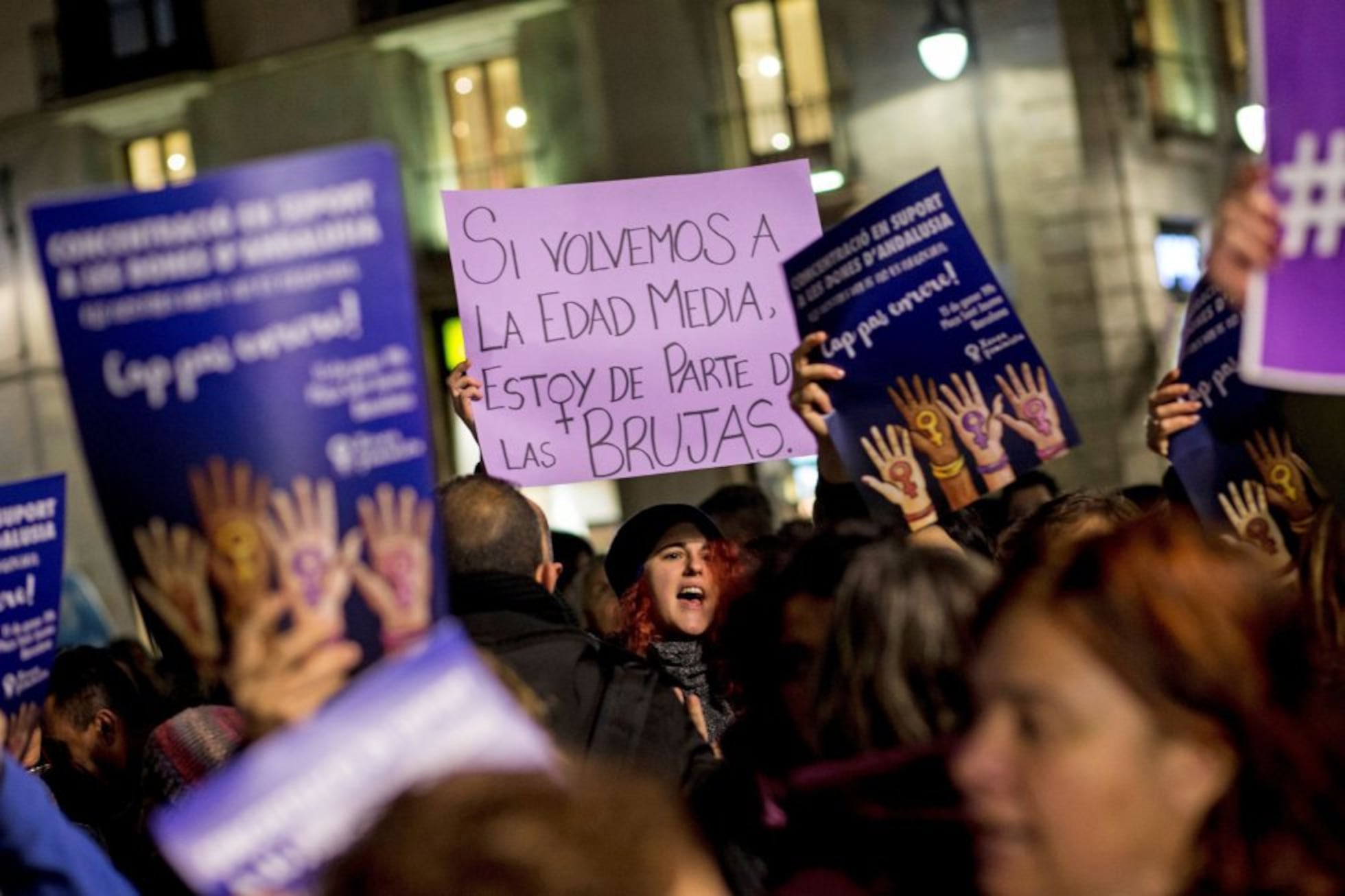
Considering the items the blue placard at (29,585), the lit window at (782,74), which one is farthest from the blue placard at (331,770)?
the lit window at (782,74)

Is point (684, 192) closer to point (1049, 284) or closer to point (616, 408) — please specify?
point (616, 408)

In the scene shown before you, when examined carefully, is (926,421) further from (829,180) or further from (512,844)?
(829,180)

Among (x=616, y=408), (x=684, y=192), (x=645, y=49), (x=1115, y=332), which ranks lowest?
(x=1115, y=332)

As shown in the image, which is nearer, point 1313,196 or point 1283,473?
point 1313,196

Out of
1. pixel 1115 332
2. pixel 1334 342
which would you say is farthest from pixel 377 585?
pixel 1115 332

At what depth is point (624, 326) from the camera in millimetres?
5207

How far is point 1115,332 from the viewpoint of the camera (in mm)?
17688

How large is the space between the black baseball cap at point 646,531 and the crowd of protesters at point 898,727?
5.34 feet

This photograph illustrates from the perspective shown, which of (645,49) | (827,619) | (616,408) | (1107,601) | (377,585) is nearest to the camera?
(1107,601)

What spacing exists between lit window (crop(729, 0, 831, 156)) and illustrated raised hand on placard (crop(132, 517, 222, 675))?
1668 cm

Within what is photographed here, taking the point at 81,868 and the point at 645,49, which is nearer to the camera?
the point at 81,868

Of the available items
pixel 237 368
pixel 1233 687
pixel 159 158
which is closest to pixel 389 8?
pixel 159 158

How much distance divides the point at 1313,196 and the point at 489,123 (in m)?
18.4

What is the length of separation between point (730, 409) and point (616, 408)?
0.33 meters
